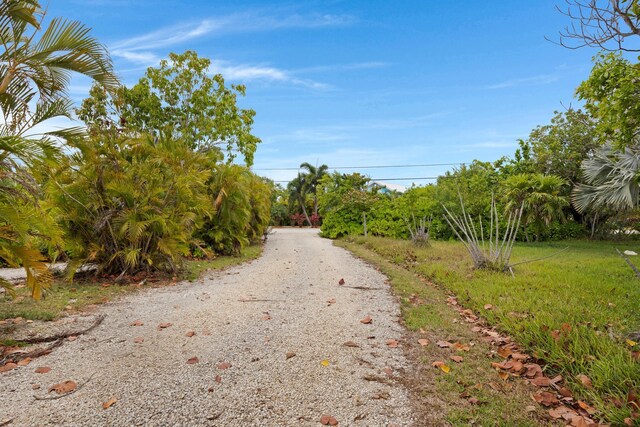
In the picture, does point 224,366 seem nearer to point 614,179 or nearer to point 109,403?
point 109,403

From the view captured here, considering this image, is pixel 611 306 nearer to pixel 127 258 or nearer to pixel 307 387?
pixel 307 387

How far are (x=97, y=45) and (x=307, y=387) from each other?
4.63 meters

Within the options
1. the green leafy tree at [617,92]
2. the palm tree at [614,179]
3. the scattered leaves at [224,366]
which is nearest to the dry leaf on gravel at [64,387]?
the scattered leaves at [224,366]

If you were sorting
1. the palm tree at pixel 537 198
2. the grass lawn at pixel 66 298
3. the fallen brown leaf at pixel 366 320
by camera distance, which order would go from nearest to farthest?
the fallen brown leaf at pixel 366 320
the grass lawn at pixel 66 298
the palm tree at pixel 537 198

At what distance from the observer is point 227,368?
3.22 metres

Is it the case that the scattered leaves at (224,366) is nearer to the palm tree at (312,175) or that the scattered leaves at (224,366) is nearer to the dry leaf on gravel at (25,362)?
the dry leaf on gravel at (25,362)

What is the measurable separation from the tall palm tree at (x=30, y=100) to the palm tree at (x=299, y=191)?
3394cm

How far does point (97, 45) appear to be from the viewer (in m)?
4.51

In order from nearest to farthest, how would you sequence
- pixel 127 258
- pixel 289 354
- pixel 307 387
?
1. pixel 307 387
2. pixel 289 354
3. pixel 127 258

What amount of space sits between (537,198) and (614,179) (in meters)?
3.69

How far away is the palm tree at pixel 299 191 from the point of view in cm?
3878

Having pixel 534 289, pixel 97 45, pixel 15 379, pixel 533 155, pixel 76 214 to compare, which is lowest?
pixel 15 379

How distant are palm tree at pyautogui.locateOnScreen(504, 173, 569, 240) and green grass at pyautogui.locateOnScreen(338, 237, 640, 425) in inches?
233

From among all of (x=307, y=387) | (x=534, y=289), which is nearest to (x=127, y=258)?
(x=307, y=387)
